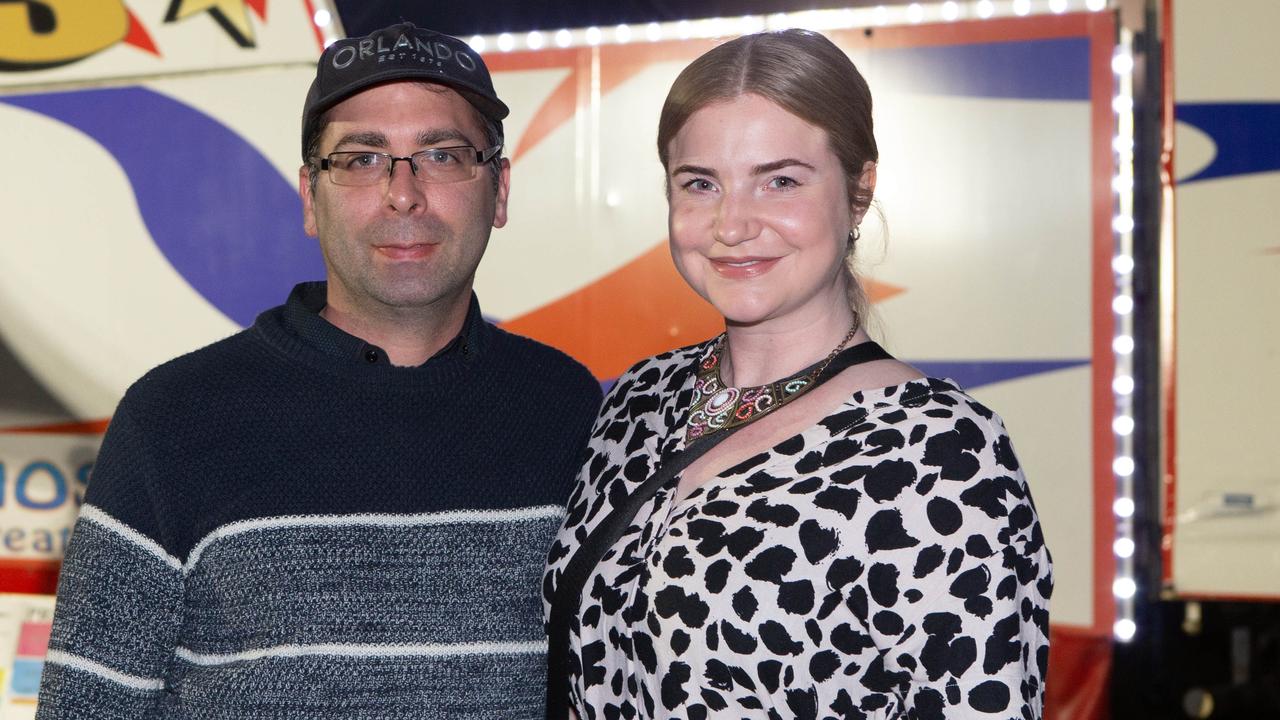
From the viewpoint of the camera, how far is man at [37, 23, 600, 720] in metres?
1.62

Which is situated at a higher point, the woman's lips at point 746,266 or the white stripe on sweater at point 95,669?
the woman's lips at point 746,266

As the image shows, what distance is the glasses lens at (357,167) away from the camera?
1804mm

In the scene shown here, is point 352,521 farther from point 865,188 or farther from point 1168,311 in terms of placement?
point 1168,311

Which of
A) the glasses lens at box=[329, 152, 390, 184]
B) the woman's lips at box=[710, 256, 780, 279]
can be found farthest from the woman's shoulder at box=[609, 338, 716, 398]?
the glasses lens at box=[329, 152, 390, 184]

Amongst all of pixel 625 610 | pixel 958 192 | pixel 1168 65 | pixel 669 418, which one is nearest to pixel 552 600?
pixel 625 610

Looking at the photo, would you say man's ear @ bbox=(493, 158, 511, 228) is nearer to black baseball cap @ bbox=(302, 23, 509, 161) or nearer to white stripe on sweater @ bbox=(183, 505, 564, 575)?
black baseball cap @ bbox=(302, 23, 509, 161)

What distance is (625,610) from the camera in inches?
62.1

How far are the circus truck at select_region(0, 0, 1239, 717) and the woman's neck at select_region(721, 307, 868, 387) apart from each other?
3.02ft

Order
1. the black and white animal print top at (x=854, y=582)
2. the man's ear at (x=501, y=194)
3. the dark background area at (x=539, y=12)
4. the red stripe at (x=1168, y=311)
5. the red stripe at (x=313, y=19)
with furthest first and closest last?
A: the red stripe at (x=313, y=19) → the dark background area at (x=539, y=12) → the red stripe at (x=1168, y=311) → the man's ear at (x=501, y=194) → the black and white animal print top at (x=854, y=582)

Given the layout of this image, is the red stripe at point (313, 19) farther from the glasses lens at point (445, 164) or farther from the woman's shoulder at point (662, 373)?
the woman's shoulder at point (662, 373)

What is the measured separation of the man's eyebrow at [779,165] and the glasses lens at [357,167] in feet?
1.95

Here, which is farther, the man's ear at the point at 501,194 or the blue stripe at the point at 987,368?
the blue stripe at the point at 987,368

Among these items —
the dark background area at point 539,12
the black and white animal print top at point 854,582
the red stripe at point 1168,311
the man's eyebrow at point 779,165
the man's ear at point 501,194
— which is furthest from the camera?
the dark background area at point 539,12

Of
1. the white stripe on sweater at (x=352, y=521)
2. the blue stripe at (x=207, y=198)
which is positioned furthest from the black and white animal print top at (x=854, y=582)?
the blue stripe at (x=207, y=198)
